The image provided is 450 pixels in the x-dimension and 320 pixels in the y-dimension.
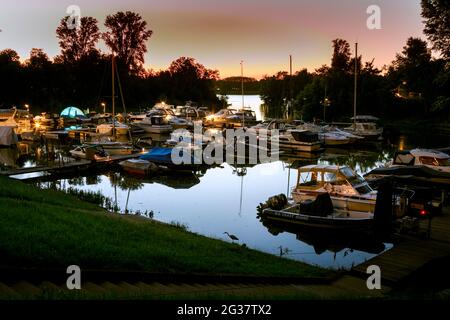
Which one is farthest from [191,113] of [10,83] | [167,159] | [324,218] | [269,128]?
[324,218]

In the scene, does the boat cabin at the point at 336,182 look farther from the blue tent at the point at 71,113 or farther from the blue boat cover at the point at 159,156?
the blue tent at the point at 71,113

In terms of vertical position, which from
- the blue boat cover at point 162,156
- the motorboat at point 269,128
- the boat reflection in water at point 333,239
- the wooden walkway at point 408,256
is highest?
the motorboat at point 269,128

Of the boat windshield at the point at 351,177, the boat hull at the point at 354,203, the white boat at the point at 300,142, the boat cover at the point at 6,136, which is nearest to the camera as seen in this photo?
the boat hull at the point at 354,203

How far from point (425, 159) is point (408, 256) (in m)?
13.7

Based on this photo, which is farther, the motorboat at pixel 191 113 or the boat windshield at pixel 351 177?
the motorboat at pixel 191 113

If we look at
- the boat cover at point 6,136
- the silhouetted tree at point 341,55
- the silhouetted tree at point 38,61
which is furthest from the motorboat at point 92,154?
the silhouetted tree at point 341,55

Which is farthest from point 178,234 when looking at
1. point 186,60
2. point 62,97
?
point 186,60

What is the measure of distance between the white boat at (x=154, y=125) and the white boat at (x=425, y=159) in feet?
112

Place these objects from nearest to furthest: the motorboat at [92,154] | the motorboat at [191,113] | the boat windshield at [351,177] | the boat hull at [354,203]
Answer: the boat hull at [354,203] < the boat windshield at [351,177] < the motorboat at [92,154] < the motorboat at [191,113]

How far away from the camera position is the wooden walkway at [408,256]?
11.5 meters

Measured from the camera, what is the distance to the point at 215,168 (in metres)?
32.1

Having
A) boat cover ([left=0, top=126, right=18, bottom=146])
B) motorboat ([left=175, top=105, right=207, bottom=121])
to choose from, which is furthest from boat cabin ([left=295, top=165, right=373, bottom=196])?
motorboat ([left=175, top=105, right=207, bottom=121])

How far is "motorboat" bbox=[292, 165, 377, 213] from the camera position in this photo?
1719 cm

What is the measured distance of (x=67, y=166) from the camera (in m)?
28.2
